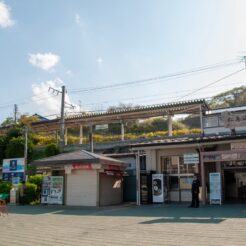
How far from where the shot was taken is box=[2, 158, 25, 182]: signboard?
87.2ft

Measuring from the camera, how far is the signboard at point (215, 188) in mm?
17719

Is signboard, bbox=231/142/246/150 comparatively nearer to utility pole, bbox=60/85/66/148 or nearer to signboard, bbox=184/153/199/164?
signboard, bbox=184/153/199/164

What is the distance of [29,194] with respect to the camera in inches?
859

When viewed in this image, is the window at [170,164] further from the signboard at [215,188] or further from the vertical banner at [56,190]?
the vertical banner at [56,190]

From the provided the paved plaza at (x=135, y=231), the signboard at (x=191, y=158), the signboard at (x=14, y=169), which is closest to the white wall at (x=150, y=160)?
the signboard at (x=191, y=158)

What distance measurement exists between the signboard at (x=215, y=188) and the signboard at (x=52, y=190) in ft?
26.3

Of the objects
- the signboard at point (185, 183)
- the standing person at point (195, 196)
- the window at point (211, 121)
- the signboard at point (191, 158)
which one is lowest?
the standing person at point (195, 196)

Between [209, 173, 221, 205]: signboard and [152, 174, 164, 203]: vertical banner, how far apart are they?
274 centimetres

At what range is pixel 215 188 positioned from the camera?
17.9 meters

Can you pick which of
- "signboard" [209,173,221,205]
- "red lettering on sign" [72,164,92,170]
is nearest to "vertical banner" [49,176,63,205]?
"red lettering on sign" [72,164,92,170]

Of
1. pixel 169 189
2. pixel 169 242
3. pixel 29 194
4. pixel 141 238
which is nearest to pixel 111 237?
pixel 141 238

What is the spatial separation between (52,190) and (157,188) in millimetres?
5807

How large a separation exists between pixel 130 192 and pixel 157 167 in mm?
2479

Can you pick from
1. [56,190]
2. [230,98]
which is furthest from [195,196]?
[230,98]
